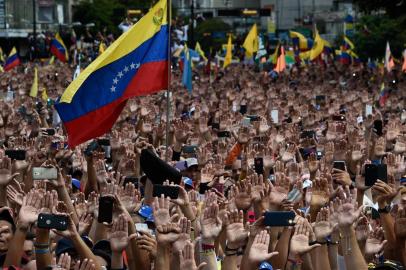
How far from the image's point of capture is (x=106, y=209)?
364 inches

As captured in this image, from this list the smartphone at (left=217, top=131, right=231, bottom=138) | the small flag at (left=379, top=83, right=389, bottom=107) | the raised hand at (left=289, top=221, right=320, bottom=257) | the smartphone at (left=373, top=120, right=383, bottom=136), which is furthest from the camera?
the small flag at (left=379, top=83, right=389, bottom=107)

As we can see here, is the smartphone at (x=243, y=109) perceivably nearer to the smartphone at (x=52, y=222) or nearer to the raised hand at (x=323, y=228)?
the raised hand at (x=323, y=228)

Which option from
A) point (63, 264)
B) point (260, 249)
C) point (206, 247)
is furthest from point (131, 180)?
point (63, 264)

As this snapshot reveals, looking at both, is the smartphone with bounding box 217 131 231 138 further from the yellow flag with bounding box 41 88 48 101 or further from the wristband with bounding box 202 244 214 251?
the yellow flag with bounding box 41 88 48 101

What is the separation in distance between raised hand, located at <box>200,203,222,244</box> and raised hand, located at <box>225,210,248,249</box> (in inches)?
3.1

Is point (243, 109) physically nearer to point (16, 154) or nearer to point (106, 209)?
point (16, 154)

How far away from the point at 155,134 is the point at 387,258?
7.76 m

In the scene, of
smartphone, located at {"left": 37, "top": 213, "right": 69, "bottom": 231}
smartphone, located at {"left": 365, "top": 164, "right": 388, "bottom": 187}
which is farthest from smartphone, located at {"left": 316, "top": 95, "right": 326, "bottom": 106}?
smartphone, located at {"left": 37, "top": 213, "right": 69, "bottom": 231}

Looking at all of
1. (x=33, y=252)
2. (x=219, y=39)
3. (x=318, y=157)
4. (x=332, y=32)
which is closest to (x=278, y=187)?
(x=33, y=252)

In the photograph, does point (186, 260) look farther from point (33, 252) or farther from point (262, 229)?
point (33, 252)

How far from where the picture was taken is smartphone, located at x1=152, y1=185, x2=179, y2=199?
9.30m

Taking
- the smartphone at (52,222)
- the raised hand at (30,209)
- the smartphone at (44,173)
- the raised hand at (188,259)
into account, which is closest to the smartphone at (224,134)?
the smartphone at (44,173)

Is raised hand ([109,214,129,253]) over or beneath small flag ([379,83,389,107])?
over

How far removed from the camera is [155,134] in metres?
17.0
